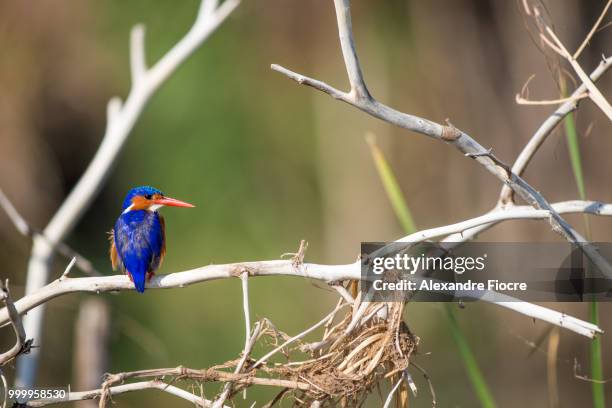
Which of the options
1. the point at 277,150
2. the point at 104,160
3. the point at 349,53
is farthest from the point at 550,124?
the point at 277,150

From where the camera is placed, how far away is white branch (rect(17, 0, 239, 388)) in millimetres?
2852

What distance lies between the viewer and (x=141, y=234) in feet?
7.40

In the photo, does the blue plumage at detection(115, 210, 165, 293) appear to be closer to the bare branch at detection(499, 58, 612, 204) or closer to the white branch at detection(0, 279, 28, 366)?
the white branch at detection(0, 279, 28, 366)

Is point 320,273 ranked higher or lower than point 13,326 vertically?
higher

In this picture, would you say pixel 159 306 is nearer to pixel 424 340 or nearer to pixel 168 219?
pixel 168 219

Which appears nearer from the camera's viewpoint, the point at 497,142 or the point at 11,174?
the point at 11,174

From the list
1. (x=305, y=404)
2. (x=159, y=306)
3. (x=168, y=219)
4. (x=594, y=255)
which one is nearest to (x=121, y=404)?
(x=159, y=306)

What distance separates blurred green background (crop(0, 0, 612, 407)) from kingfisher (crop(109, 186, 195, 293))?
2893 mm

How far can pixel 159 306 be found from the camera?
5.77 metres

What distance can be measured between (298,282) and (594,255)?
4.43 m

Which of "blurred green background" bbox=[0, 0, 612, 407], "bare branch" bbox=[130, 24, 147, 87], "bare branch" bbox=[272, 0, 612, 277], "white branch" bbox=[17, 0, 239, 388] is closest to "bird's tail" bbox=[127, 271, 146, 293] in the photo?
"bare branch" bbox=[272, 0, 612, 277]

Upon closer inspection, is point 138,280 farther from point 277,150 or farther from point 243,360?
point 277,150

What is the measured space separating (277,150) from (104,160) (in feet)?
10.8

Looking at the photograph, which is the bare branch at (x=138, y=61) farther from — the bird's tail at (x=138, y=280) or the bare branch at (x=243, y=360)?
the bare branch at (x=243, y=360)
